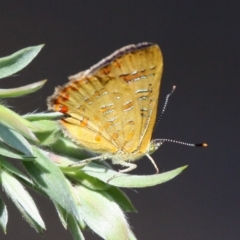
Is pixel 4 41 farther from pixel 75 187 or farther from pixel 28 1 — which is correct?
pixel 75 187

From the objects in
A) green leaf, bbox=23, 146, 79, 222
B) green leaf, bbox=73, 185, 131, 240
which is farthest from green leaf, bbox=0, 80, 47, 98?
green leaf, bbox=73, 185, 131, 240

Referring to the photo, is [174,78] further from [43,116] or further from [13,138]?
[13,138]

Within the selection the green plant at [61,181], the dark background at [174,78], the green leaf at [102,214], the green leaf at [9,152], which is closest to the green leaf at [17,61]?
the green plant at [61,181]

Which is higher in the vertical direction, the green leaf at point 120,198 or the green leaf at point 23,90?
the green leaf at point 23,90

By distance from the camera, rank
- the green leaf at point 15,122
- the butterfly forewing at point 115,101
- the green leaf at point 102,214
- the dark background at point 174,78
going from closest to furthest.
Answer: the green leaf at point 15,122 → the green leaf at point 102,214 → the butterfly forewing at point 115,101 → the dark background at point 174,78

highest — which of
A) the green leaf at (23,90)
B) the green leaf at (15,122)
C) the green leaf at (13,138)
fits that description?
the green leaf at (23,90)

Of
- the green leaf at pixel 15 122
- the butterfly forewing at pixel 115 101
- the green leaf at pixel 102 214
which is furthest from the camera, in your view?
the butterfly forewing at pixel 115 101

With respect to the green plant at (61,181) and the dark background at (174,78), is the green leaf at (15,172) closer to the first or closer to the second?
the green plant at (61,181)
